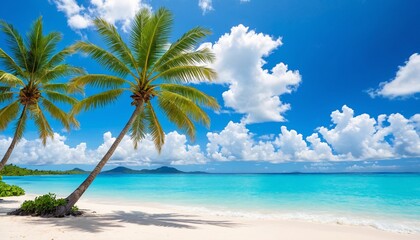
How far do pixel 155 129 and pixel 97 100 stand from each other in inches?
97.2

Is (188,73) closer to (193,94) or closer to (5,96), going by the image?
(193,94)

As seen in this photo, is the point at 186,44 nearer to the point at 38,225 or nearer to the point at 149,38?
the point at 149,38

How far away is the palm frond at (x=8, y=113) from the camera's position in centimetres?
1339

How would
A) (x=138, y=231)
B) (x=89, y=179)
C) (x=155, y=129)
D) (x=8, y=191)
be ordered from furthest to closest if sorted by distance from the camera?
(x=8, y=191), (x=155, y=129), (x=89, y=179), (x=138, y=231)

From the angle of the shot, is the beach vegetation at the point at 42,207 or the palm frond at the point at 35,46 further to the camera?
the palm frond at the point at 35,46

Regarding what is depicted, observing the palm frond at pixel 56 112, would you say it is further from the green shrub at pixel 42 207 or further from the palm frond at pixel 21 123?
the green shrub at pixel 42 207

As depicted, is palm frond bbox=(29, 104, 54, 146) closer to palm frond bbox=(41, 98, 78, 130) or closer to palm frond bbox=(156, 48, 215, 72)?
palm frond bbox=(41, 98, 78, 130)

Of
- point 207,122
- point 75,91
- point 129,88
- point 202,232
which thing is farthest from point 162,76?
point 202,232

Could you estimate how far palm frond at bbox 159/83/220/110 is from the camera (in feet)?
37.1

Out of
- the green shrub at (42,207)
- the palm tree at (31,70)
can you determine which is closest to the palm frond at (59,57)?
the palm tree at (31,70)

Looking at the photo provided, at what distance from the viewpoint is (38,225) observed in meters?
7.71

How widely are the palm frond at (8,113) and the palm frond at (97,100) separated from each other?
13.0 ft

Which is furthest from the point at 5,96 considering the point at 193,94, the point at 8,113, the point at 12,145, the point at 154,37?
the point at 193,94

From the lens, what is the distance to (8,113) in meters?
13.7
